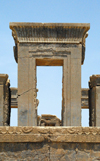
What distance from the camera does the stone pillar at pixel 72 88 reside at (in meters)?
8.09

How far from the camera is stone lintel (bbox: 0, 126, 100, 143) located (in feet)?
20.8

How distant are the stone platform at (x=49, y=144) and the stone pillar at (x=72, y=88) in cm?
165

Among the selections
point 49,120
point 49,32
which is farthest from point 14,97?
point 49,120

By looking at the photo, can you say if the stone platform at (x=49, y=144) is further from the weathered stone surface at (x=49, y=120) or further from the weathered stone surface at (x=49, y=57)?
the weathered stone surface at (x=49, y=120)

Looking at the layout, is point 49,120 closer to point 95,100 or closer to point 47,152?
point 95,100

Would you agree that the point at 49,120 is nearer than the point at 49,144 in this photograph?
No

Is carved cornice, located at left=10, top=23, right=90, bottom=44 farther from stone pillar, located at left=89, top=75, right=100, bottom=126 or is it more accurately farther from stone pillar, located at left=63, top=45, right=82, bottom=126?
stone pillar, located at left=89, top=75, right=100, bottom=126

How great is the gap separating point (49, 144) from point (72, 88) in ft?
7.56

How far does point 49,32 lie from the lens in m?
8.31

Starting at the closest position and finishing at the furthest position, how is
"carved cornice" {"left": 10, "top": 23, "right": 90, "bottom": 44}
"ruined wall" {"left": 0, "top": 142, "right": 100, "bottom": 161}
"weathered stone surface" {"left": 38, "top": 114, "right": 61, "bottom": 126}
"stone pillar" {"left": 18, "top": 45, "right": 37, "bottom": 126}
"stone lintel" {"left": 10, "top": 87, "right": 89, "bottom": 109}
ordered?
"ruined wall" {"left": 0, "top": 142, "right": 100, "bottom": 161} < "stone pillar" {"left": 18, "top": 45, "right": 37, "bottom": 126} < "carved cornice" {"left": 10, "top": 23, "right": 90, "bottom": 44} < "stone lintel" {"left": 10, "top": 87, "right": 89, "bottom": 109} < "weathered stone surface" {"left": 38, "top": 114, "right": 61, "bottom": 126}

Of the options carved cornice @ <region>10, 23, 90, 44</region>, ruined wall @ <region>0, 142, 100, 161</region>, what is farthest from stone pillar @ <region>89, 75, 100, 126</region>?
ruined wall @ <region>0, 142, 100, 161</region>

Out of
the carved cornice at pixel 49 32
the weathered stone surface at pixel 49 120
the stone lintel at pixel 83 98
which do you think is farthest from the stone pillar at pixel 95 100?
the weathered stone surface at pixel 49 120

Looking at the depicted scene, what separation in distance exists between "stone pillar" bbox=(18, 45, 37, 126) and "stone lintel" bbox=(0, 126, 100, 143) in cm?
164

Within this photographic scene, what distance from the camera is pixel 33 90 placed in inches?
322
